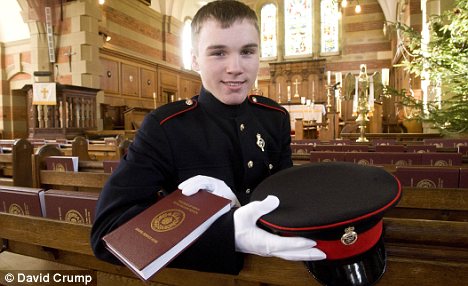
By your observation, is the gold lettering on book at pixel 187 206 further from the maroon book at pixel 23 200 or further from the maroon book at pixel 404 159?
the maroon book at pixel 404 159

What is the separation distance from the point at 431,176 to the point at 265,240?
155cm

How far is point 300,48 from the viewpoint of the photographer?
1641 centimetres

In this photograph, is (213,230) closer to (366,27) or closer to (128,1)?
(128,1)

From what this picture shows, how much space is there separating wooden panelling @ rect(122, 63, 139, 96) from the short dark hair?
39.4ft

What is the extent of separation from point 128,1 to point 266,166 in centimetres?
1322

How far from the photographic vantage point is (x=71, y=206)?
53.7 inches

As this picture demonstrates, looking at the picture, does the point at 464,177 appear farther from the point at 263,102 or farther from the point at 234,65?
the point at 234,65

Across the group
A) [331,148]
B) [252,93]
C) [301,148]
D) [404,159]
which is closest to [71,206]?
[404,159]

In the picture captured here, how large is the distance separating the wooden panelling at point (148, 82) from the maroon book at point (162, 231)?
43.1 feet

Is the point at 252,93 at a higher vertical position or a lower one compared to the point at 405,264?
higher

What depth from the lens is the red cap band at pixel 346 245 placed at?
664 millimetres

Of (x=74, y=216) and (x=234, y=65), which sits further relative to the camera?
(x=74, y=216)

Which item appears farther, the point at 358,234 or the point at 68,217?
the point at 68,217

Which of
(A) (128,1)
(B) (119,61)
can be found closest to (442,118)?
(B) (119,61)
